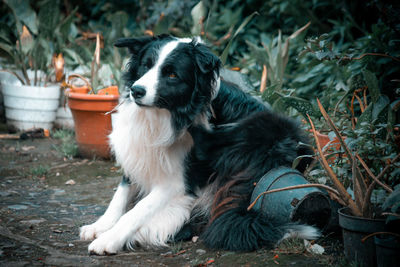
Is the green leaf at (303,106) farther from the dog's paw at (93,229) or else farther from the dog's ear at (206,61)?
the dog's paw at (93,229)

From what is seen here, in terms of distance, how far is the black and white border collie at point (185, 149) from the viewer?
2602mm

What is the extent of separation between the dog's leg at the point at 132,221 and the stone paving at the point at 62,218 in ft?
0.20

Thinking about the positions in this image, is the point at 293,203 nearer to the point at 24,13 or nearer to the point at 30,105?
the point at 30,105

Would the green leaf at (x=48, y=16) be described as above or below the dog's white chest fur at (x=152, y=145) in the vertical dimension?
above

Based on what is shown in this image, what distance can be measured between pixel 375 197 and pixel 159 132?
134 centimetres

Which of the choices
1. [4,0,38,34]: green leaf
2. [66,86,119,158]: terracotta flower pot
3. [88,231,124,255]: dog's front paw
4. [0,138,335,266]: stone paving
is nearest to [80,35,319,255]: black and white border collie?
[88,231,124,255]: dog's front paw

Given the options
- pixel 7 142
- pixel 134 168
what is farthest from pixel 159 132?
pixel 7 142

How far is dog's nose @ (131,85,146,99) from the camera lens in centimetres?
248

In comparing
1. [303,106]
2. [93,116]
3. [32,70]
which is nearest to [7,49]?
[32,70]

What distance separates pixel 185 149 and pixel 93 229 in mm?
785

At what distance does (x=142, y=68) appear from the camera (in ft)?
8.90

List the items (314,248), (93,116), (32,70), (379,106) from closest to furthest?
(314,248)
(379,106)
(93,116)
(32,70)

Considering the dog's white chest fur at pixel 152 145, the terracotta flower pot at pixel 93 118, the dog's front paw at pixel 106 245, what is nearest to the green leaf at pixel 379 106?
the dog's white chest fur at pixel 152 145

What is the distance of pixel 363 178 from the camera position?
2.23m
